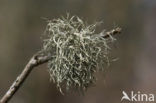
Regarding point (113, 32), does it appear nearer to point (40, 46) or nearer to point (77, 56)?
point (77, 56)

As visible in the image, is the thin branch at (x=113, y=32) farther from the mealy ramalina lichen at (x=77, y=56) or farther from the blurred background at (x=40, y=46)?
the blurred background at (x=40, y=46)

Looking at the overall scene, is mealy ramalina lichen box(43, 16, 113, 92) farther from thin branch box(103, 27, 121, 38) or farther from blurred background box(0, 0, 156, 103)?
blurred background box(0, 0, 156, 103)

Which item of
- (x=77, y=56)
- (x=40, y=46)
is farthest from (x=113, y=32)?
(x=40, y=46)

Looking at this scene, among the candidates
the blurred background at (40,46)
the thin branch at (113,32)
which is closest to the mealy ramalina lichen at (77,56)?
the thin branch at (113,32)

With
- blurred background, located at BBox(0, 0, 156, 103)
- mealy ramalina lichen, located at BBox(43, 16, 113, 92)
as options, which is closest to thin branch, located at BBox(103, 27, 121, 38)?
mealy ramalina lichen, located at BBox(43, 16, 113, 92)

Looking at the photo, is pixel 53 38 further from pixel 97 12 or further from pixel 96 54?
pixel 97 12

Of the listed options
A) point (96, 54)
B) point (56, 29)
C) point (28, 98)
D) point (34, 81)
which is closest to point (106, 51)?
point (96, 54)

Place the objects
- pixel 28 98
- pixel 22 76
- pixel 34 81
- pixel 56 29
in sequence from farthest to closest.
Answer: pixel 34 81 → pixel 28 98 → pixel 56 29 → pixel 22 76
